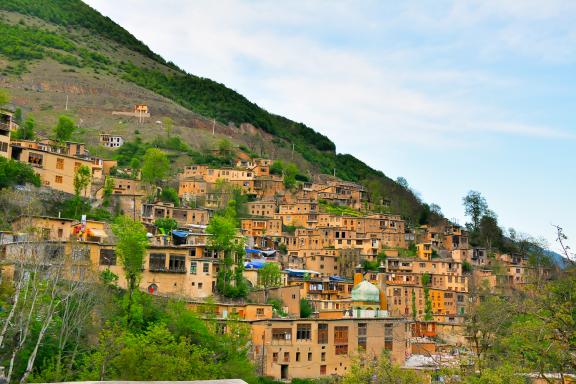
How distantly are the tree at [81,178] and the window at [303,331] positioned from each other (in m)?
21.4

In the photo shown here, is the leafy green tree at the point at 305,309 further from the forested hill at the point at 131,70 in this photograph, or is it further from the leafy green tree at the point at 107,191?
the forested hill at the point at 131,70

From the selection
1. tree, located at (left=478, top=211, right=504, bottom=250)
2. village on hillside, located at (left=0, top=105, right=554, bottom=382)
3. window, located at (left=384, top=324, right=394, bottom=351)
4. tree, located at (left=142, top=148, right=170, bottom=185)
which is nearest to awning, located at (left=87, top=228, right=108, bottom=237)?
village on hillside, located at (left=0, top=105, right=554, bottom=382)

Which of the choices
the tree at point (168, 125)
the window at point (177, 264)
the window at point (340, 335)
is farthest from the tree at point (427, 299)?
the tree at point (168, 125)

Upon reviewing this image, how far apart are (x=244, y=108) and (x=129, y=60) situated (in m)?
34.8

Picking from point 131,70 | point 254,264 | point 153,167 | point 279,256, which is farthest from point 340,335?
point 131,70

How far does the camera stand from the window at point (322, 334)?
5544cm

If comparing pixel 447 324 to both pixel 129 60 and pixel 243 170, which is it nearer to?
pixel 243 170

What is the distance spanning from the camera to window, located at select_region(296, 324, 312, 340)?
179 ft

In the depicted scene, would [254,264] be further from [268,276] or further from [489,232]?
[489,232]

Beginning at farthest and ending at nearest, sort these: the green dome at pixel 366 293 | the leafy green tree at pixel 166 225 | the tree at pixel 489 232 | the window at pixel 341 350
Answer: the tree at pixel 489 232 < the leafy green tree at pixel 166 225 < the green dome at pixel 366 293 < the window at pixel 341 350

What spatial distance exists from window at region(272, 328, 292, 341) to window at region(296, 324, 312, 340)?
2.00ft

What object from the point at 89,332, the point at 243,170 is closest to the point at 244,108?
the point at 243,170

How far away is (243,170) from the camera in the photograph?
104 meters

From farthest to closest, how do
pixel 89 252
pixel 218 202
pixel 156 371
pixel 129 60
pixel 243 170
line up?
pixel 129 60, pixel 243 170, pixel 218 202, pixel 89 252, pixel 156 371
